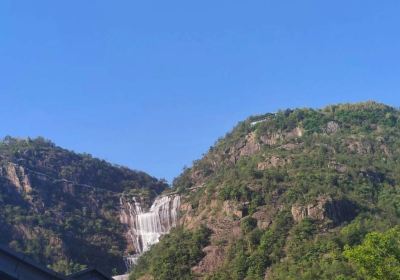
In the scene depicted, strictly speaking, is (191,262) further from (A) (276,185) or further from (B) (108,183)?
(B) (108,183)

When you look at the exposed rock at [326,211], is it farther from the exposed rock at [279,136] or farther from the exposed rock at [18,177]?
the exposed rock at [18,177]

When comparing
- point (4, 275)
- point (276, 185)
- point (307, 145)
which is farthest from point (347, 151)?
point (4, 275)

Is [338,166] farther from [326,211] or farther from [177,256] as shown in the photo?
[177,256]

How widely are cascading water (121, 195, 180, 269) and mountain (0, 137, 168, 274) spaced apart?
3.56 ft

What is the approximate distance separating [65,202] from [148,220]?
13.1 metres

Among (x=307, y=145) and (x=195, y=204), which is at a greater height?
(x=307, y=145)

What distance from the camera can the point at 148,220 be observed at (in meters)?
76.2

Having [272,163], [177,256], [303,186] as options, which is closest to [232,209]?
[303,186]

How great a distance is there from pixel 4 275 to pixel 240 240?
43950 millimetres

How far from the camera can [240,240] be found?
162 feet

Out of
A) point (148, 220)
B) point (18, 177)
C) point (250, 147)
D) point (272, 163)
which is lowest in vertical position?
→ point (148, 220)

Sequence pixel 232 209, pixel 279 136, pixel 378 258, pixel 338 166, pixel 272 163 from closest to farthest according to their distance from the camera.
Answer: pixel 378 258
pixel 232 209
pixel 338 166
pixel 272 163
pixel 279 136

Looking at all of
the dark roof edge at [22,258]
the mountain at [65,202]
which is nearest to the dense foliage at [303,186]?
the mountain at [65,202]

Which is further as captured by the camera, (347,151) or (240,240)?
(347,151)
